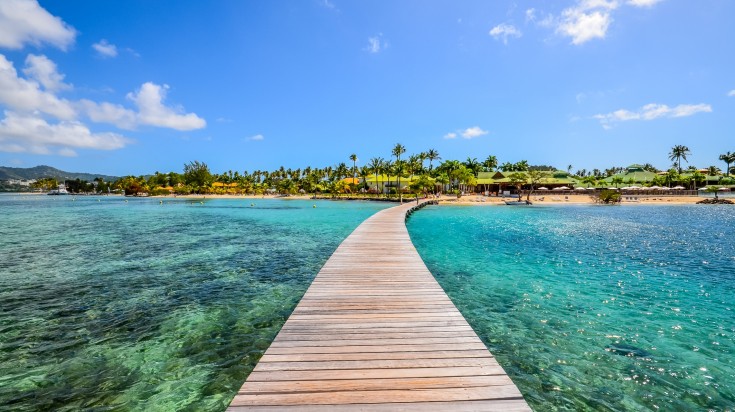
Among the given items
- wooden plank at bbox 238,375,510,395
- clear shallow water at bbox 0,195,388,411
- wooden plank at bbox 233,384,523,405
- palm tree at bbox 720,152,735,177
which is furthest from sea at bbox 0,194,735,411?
palm tree at bbox 720,152,735,177

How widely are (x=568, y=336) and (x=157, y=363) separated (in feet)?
28.3

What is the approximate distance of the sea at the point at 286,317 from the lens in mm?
5578

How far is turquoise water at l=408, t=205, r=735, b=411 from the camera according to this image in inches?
219

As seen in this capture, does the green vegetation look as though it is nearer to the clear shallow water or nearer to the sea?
the sea

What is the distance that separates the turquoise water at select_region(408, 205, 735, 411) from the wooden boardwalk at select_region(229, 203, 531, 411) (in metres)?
1.70

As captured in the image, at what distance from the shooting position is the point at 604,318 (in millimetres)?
8578

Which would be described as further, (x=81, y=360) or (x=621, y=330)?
(x=621, y=330)

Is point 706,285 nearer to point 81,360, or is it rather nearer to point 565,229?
point 565,229

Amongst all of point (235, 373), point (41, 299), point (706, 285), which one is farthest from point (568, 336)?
point (41, 299)

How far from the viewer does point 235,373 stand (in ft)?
19.9

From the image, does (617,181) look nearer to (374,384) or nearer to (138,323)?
(374,384)

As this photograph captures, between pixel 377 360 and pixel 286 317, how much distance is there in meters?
4.83

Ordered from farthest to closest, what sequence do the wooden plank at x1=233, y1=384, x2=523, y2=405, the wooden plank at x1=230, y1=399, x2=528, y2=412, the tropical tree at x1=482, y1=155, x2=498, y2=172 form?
the tropical tree at x1=482, y1=155, x2=498, y2=172
the wooden plank at x1=233, y1=384, x2=523, y2=405
the wooden plank at x1=230, y1=399, x2=528, y2=412

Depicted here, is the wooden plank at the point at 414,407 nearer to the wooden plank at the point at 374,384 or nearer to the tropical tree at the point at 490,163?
the wooden plank at the point at 374,384
